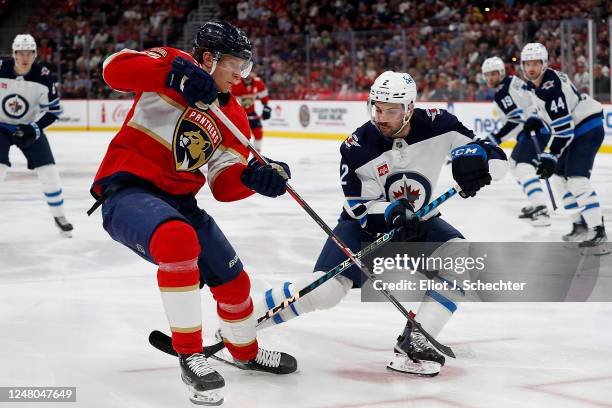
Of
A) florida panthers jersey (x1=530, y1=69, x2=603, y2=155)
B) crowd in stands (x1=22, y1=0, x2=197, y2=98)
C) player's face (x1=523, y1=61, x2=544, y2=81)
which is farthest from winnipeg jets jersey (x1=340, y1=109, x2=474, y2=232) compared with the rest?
crowd in stands (x1=22, y1=0, x2=197, y2=98)

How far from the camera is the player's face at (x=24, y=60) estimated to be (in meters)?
6.35

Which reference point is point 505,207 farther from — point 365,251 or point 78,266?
point 365,251

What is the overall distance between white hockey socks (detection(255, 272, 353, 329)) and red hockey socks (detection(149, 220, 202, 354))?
0.57 metres

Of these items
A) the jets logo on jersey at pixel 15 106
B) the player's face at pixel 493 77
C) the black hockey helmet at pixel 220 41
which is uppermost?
the player's face at pixel 493 77

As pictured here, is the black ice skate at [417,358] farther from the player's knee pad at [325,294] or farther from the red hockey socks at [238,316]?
the red hockey socks at [238,316]

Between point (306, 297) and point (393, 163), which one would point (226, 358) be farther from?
point (393, 163)

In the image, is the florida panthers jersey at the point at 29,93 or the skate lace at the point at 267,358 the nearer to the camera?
the skate lace at the point at 267,358

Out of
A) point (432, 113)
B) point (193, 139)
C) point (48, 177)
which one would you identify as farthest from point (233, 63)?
point (48, 177)

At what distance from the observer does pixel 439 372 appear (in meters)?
3.19

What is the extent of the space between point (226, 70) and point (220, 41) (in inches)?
3.8

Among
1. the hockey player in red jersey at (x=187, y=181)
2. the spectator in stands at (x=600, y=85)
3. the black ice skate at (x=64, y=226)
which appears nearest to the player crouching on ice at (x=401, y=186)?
the hockey player in red jersey at (x=187, y=181)

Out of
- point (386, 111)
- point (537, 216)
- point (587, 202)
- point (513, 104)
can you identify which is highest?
point (513, 104)

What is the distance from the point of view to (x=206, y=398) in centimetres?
278

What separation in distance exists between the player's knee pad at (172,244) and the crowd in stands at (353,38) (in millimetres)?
9713
